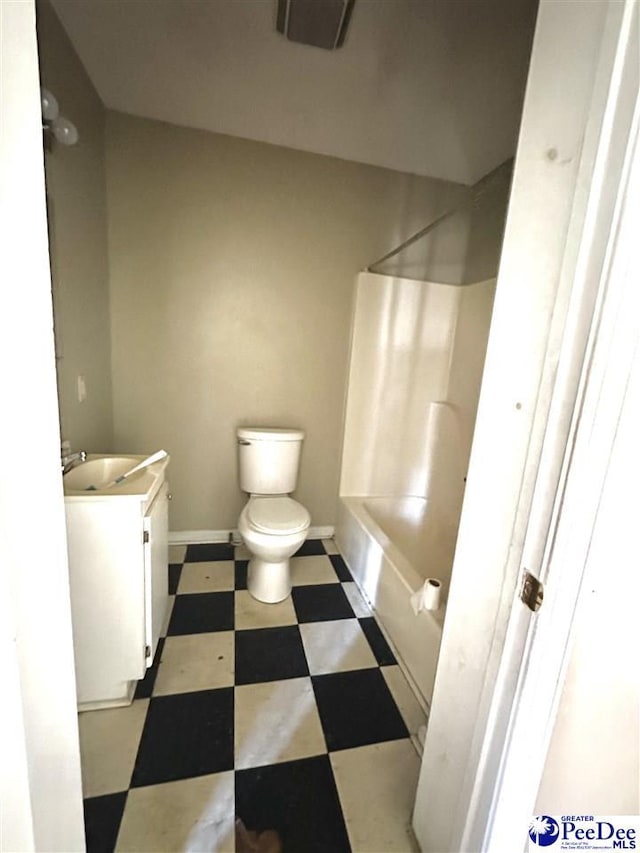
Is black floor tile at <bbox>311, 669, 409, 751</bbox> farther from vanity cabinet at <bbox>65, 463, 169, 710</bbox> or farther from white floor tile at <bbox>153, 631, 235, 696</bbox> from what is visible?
vanity cabinet at <bbox>65, 463, 169, 710</bbox>

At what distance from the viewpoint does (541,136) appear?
619 millimetres

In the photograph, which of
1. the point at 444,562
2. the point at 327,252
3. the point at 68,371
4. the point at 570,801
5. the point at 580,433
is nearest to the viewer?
the point at 580,433

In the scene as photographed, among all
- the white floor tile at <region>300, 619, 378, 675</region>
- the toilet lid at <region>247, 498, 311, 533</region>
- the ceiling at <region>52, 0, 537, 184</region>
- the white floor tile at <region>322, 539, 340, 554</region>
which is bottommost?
the white floor tile at <region>300, 619, 378, 675</region>

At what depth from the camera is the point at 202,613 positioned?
68.1 inches

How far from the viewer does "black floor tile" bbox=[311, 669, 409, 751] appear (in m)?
1.22

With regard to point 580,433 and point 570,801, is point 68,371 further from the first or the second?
point 570,801

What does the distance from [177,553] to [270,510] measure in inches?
30.5

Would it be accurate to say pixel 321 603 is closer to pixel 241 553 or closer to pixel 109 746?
pixel 241 553

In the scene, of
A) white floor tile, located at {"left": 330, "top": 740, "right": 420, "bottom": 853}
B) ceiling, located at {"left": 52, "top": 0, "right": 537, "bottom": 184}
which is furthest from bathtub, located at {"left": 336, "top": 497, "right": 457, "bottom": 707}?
ceiling, located at {"left": 52, "top": 0, "right": 537, "bottom": 184}

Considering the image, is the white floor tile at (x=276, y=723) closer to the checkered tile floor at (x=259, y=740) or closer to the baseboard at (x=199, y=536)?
the checkered tile floor at (x=259, y=740)

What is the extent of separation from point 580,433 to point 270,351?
1.84 m

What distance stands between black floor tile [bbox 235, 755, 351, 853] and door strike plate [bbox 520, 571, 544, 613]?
3.00ft

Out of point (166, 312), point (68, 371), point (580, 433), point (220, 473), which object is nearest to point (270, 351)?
point (166, 312)

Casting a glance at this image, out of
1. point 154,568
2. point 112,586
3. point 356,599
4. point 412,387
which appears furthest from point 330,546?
point 112,586
